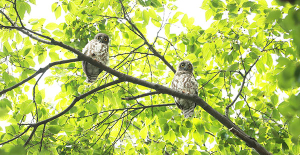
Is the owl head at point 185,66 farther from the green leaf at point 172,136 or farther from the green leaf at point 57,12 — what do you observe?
the green leaf at point 57,12

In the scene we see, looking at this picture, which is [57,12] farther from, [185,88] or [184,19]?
[185,88]

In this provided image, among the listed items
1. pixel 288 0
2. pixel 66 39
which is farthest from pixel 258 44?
pixel 66 39

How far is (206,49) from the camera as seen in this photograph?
3.02m

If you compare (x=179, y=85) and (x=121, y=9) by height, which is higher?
(x=121, y=9)

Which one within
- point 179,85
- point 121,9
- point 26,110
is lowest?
point 26,110

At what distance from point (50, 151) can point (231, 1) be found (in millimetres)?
3143

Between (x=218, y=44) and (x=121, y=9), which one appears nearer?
(x=218, y=44)

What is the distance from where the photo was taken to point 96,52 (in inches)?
171

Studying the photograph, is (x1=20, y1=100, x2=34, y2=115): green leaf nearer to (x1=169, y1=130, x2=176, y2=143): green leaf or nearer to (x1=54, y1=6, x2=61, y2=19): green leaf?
(x1=54, y1=6, x2=61, y2=19): green leaf

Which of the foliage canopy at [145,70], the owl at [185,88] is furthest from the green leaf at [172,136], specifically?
the owl at [185,88]

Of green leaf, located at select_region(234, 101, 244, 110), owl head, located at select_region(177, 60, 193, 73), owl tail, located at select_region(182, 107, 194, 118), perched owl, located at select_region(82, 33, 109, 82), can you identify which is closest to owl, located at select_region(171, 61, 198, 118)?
owl tail, located at select_region(182, 107, 194, 118)

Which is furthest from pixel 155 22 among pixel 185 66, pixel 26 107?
pixel 26 107

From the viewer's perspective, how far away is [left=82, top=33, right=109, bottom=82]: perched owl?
4.31 metres

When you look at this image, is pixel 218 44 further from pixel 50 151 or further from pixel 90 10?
pixel 50 151
